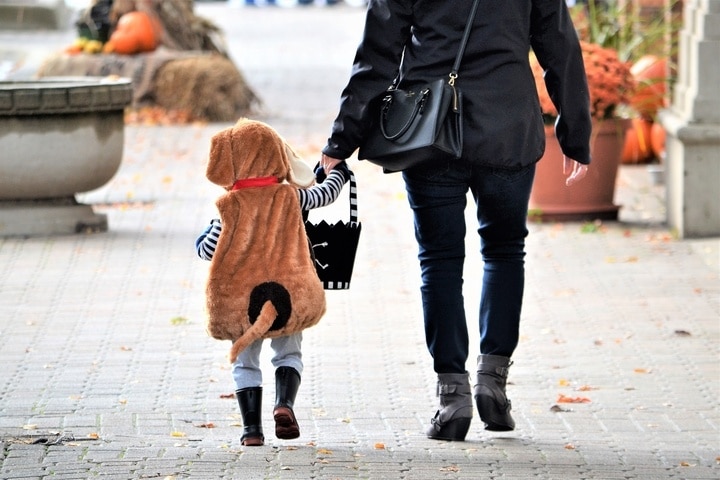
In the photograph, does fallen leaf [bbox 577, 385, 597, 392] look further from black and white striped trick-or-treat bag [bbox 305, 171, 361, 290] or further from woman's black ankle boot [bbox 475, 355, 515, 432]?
black and white striped trick-or-treat bag [bbox 305, 171, 361, 290]

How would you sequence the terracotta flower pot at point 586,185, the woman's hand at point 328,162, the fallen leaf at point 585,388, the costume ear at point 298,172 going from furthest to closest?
the terracotta flower pot at point 586,185 → the fallen leaf at point 585,388 → the woman's hand at point 328,162 → the costume ear at point 298,172

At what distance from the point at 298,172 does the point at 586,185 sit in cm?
503

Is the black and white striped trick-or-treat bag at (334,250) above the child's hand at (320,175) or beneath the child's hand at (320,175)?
beneath

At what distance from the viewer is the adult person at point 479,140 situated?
14.9 feet

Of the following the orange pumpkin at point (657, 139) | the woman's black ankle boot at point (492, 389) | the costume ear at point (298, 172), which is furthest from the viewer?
the orange pumpkin at point (657, 139)

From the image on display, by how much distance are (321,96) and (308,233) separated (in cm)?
1277

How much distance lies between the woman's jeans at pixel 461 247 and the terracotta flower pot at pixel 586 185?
4.53 m

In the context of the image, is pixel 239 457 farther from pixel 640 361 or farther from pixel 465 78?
pixel 640 361

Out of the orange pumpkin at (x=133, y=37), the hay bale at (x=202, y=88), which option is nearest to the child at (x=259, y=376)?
the hay bale at (x=202, y=88)

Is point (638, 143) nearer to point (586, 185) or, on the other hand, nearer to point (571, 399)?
point (586, 185)

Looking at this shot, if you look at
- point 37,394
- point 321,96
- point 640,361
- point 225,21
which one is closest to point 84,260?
point 37,394

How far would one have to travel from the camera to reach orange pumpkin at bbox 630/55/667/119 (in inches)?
396

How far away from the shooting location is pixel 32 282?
7.61m

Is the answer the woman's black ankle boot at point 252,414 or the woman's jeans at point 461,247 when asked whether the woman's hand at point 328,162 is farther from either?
the woman's black ankle boot at point 252,414
